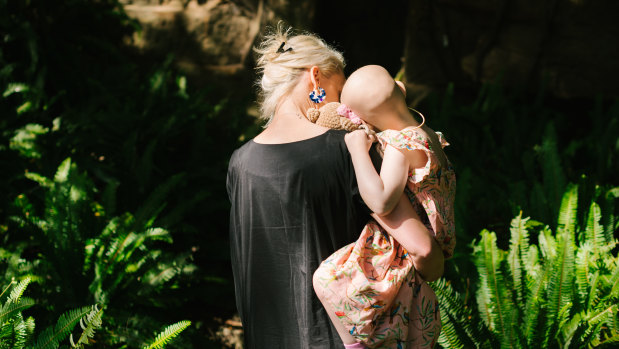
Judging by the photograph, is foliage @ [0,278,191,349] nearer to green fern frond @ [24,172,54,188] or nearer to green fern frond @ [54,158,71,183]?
green fern frond @ [54,158,71,183]

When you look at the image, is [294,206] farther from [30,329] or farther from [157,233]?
[157,233]

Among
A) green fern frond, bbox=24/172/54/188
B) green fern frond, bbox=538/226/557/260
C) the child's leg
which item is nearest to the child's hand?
the child's leg

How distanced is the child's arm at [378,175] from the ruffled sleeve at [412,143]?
2 cm

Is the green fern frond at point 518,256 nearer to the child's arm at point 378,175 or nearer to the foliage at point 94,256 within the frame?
the child's arm at point 378,175

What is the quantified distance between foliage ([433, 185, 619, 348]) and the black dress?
123 centimetres

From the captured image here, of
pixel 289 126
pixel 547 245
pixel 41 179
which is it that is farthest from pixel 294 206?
pixel 41 179

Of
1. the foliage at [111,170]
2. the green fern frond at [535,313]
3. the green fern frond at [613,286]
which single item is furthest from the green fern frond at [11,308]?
the green fern frond at [613,286]

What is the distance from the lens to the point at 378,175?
62.6 inches

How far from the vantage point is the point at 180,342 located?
3094 mm

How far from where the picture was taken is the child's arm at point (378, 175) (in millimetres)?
1562

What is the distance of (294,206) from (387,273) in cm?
35

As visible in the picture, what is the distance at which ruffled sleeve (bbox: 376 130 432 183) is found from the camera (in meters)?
1.61

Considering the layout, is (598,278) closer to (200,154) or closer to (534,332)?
(534,332)

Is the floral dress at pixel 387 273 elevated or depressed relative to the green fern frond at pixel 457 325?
elevated
